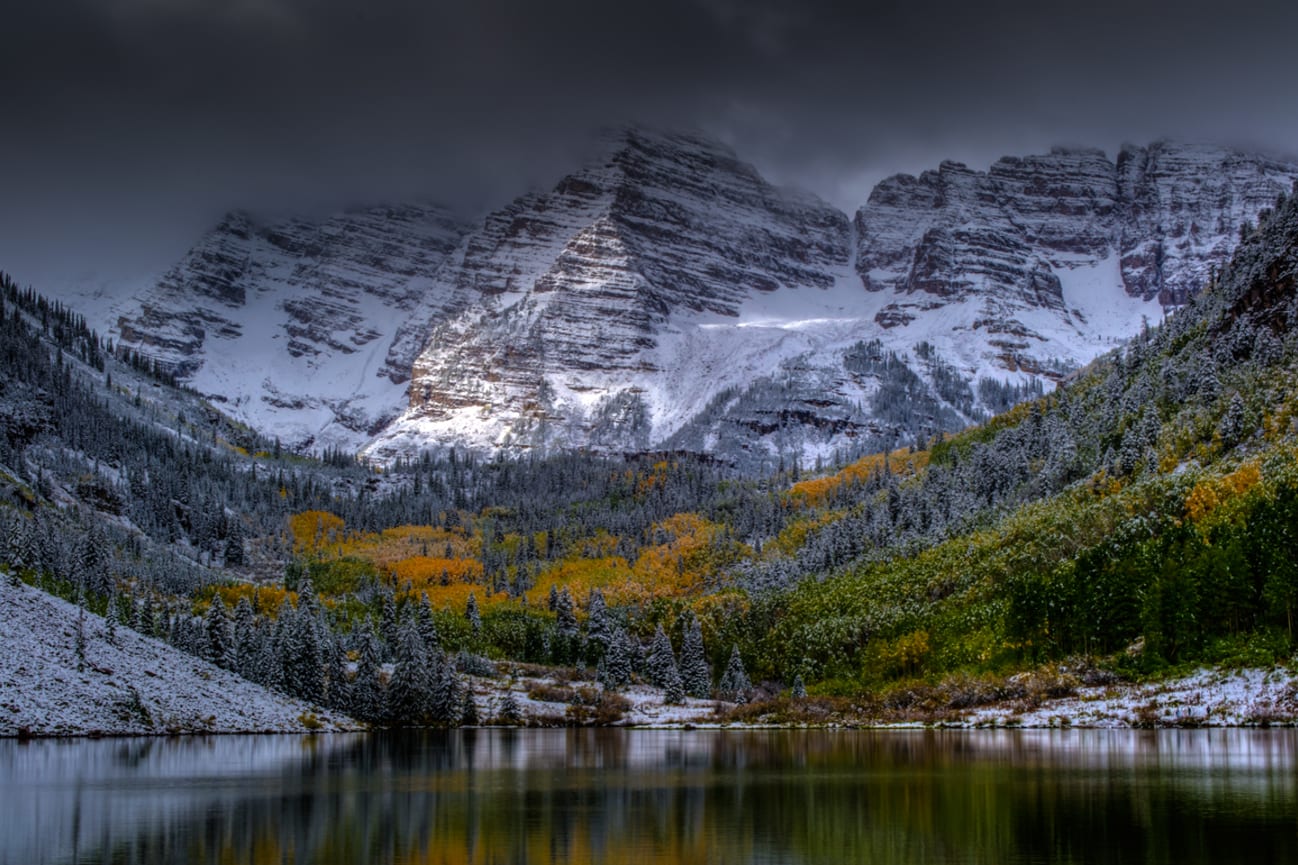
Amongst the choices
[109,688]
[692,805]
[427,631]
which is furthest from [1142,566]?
[109,688]

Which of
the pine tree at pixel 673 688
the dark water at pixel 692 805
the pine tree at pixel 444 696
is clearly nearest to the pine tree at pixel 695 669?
the pine tree at pixel 673 688

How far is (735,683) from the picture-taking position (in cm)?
17988

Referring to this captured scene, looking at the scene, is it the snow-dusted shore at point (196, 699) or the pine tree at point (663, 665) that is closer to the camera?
the snow-dusted shore at point (196, 699)

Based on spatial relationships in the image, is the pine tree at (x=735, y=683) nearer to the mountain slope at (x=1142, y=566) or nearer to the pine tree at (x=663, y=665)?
the mountain slope at (x=1142, y=566)

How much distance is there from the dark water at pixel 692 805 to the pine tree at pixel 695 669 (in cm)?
9161

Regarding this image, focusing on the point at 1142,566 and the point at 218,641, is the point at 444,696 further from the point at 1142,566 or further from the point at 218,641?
the point at 1142,566

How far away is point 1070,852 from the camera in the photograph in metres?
43.8

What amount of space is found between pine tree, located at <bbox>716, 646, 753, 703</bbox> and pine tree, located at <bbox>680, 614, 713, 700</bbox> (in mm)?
3427

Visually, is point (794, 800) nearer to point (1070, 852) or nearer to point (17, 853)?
point (1070, 852)

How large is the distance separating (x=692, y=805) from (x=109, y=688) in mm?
88550

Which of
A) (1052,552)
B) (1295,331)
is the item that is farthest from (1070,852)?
(1295,331)

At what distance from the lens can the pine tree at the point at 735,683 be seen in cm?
17662

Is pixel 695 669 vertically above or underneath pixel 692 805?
underneath

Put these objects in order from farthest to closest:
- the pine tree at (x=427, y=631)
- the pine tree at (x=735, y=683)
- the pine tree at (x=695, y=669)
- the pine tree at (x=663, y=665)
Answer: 1. the pine tree at (x=695, y=669)
2. the pine tree at (x=663, y=665)
3. the pine tree at (x=427, y=631)
4. the pine tree at (x=735, y=683)
